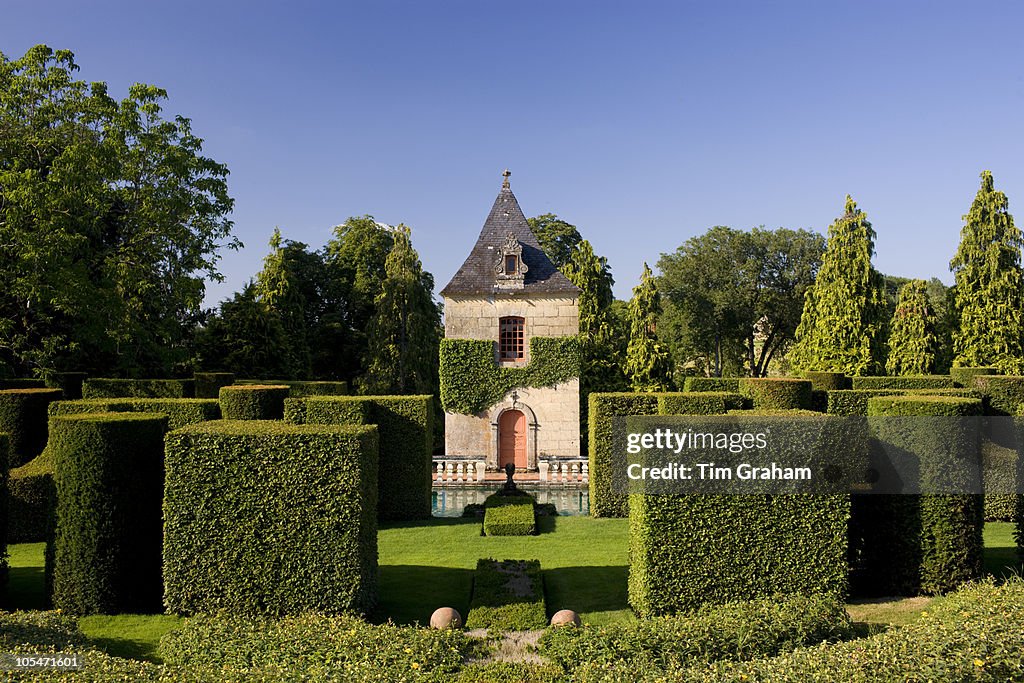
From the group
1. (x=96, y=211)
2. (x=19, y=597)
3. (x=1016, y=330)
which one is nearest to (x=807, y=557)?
(x=19, y=597)

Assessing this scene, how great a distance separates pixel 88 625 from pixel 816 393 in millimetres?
19451

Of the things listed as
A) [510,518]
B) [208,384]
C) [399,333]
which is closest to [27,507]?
[208,384]

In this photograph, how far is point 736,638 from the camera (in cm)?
873

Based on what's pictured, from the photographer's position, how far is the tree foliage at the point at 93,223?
2581 centimetres

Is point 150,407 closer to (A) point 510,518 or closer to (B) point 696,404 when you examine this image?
(A) point 510,518

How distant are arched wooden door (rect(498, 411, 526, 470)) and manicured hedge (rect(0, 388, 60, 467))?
1728 centimetres

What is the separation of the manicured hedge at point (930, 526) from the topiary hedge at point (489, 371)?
18862 millimetres

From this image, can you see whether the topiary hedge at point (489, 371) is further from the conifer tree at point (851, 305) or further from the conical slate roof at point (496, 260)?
the conifer tree at point (851, 305)

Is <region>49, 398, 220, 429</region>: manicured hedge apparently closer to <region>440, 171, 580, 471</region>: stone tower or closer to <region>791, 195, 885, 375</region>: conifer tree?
<region>440, 171, 580, 471</region>: stone tower

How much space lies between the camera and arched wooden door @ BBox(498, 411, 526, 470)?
30375mm

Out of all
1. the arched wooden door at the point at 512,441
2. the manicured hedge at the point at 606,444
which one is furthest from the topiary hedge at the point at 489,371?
the manicured hedge at the point at 606,444

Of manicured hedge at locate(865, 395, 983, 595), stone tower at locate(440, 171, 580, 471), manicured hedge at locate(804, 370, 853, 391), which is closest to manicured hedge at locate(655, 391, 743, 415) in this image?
manicured hedge at locate(865, 395, 983, 595)

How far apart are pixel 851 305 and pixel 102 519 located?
Result: 39.7 m

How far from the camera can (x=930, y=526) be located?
1176 centimetres
